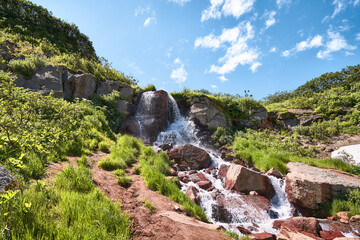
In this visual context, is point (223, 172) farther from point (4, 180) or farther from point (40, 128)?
point (40, 128)

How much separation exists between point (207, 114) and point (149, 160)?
10.0 metres

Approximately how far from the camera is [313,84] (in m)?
30.2

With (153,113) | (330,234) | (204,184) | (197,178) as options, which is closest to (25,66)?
(153,113)

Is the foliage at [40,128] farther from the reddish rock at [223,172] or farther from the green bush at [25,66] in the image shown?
the reddish rock at [223,172]

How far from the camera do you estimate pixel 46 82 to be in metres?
11.2

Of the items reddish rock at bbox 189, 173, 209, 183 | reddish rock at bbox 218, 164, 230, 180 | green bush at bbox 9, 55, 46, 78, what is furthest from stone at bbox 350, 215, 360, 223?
green bush at bbox 9, 55, 46, 78

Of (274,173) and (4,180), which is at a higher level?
(4,180)

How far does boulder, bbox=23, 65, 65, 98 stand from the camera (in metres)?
10.6

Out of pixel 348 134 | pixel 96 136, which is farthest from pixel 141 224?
pixel 348 134

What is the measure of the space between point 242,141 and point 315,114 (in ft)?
36.3

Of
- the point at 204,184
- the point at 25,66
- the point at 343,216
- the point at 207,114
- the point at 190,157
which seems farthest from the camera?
the point at 207,114

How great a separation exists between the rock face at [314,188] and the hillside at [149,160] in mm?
41

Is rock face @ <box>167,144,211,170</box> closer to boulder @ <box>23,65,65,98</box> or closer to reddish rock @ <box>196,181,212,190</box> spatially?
reddish rock @ <box>196,181,212,190</box>

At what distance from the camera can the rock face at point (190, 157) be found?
9352mm
